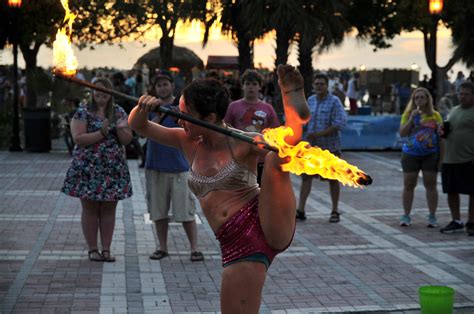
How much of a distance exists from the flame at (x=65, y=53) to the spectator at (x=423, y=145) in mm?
5826

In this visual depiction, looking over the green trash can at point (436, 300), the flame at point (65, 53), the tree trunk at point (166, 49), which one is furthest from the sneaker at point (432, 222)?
the tree trunk at point (166, 49)

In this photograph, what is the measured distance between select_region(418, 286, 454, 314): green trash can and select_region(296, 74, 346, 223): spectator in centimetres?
479

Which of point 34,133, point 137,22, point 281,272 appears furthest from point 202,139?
point 137,22

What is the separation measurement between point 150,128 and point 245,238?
2.91ft

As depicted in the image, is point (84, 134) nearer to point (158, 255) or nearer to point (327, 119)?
point (158, 255)

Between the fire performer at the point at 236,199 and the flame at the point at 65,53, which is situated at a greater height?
the flame at the point at 65,53

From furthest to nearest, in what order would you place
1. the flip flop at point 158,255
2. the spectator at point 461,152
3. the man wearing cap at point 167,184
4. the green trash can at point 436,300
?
the spectator at point 461,152
the flip flop at point 158,255
the man wearing cap at point 167,184
the green trash can at point 436,300

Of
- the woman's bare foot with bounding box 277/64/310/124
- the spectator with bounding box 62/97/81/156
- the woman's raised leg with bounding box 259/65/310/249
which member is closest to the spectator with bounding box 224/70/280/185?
the woman's raised leg with bounding box 259/65/310/249

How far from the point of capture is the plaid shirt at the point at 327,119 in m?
10.3

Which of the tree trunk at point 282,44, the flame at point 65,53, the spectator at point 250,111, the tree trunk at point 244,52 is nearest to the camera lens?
the flame at point 65,53

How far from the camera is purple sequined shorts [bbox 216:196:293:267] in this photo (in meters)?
4.06

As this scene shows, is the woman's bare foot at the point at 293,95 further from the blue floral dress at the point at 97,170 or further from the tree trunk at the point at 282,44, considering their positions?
the tree trunk at the point at 282,44

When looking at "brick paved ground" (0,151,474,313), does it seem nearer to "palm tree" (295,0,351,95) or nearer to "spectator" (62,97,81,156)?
"spectator" (62,97,81,156)

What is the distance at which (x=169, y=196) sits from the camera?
830 centimetres
